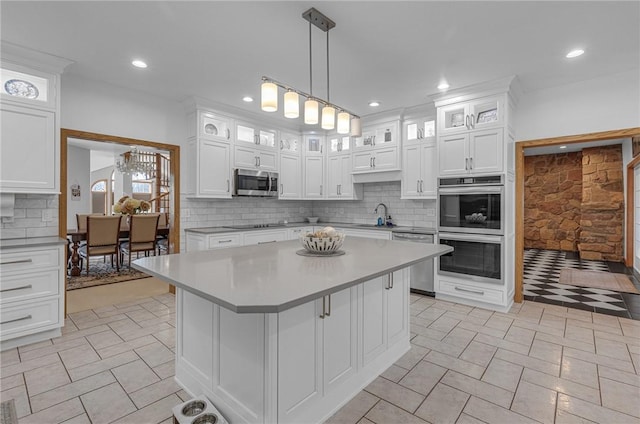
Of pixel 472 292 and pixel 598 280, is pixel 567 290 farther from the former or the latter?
pixel 472 292

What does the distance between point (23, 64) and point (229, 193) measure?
245 cm

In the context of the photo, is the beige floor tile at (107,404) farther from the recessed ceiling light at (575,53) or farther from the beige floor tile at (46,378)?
the recessed ceiling light at (575,53)

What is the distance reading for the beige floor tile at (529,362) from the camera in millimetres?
2407

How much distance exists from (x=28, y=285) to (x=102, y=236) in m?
2.71

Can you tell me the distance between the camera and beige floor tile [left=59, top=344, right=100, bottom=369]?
2504 mm

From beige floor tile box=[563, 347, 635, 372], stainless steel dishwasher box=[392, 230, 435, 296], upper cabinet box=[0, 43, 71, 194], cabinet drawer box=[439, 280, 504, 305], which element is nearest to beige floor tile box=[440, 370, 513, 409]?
beige floor tile box=[563, 347, 635, 372]

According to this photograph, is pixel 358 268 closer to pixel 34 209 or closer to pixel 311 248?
pixel 311 248

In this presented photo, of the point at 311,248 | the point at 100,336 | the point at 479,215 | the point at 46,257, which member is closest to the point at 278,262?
the point at 311,248

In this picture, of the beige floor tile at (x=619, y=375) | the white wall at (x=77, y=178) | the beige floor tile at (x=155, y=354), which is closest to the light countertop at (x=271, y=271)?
the beige floor tile at (x=155, y=354)

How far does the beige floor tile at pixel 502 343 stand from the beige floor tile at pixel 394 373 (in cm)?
99

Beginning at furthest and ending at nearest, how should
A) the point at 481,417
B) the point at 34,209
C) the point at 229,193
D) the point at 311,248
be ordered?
the point at 229,193
the point at 34,209
the point at 311,248
the point at 481,417

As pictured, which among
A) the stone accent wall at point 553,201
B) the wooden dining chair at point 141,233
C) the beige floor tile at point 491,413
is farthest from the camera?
the stone accent wall at point 553,201

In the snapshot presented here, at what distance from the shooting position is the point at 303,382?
1717 millimetres

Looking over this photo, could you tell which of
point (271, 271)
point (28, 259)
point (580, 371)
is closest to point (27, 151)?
point (28, 259)
